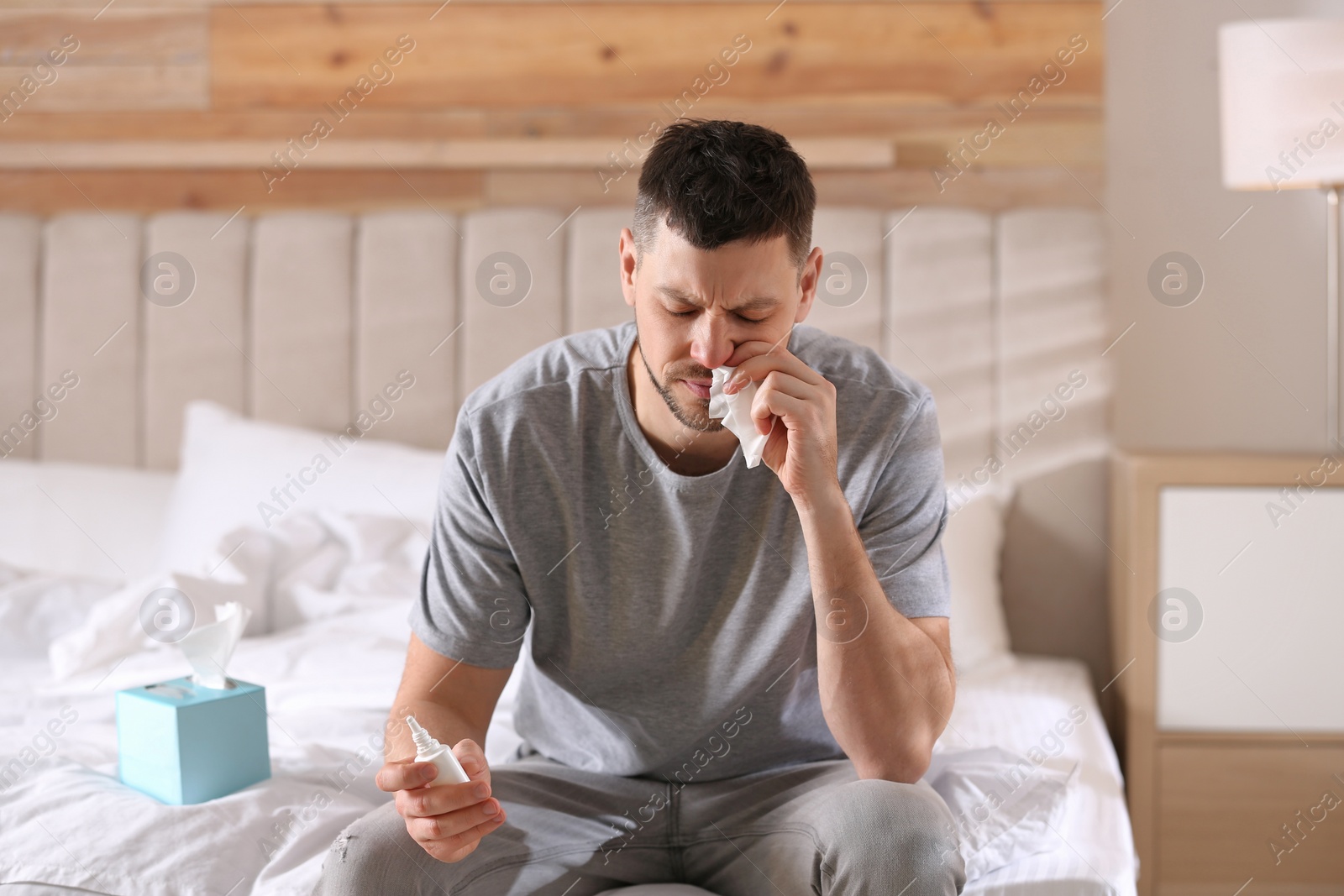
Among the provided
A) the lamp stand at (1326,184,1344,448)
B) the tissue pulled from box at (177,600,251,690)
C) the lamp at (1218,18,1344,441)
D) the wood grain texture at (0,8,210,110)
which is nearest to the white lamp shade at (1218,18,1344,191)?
the lamp at (1218,18,1344,441)

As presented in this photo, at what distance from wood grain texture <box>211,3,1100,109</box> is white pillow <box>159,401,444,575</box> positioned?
29.6 inches

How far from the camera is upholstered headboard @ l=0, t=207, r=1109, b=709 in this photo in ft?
6.73

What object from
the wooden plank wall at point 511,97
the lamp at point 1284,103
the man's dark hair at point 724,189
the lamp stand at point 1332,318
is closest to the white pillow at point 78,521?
the wooden plank wall at point 511,97

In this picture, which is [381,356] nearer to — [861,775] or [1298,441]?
[861,775]

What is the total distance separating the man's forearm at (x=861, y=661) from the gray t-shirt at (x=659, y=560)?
89mm

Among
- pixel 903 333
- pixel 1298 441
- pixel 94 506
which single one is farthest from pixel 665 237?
pixel 1298 441

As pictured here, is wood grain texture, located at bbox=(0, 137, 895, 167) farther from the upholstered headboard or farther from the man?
the man

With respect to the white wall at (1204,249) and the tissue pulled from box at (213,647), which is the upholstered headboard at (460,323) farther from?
the tissue pulled from box at (213,647)

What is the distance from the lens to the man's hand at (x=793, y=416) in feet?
3.52

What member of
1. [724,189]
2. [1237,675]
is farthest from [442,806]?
[1237,675]

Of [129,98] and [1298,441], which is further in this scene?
[129,98]

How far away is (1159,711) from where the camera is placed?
1.71m

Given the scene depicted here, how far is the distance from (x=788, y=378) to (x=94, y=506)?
1.52 m

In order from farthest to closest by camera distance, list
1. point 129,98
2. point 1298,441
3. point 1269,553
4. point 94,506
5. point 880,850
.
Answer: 1. point 129,98
2. point 1298,441
3. point 94,506
4. point 1269,553
5. point 880,850
